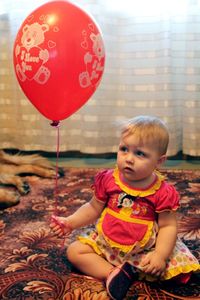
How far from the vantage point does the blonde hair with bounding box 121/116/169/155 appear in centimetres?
106

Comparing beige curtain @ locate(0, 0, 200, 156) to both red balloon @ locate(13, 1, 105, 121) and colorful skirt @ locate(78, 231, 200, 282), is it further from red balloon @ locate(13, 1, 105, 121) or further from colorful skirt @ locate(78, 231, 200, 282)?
colorful skirt @ locate(78, 231, 200, 282)

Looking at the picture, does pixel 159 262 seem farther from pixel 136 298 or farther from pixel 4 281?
pixel 4 281

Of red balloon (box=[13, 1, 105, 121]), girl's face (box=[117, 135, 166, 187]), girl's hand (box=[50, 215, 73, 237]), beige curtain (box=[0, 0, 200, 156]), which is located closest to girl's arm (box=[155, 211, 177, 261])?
girl's face (box=[117, 135, 166, 187])

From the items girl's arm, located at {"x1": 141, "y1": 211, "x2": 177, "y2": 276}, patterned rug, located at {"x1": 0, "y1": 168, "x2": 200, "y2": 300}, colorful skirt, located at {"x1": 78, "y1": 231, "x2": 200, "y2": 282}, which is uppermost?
girl's arm, located at {"x1": 141, "y1": 211, "x2": 177, "y2": 276}

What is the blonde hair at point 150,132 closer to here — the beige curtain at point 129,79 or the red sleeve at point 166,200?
the red sleeve at point 166,200

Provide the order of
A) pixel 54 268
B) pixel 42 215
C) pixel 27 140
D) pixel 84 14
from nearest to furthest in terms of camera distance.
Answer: pixel 54 268 < pixel 84 14 < pixel 42 215 < pixel 27 140

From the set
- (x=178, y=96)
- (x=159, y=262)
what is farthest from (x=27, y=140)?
(x=159, y=262)

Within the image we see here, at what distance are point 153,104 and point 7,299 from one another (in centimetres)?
136

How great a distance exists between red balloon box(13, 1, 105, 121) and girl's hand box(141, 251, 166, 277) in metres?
0.52

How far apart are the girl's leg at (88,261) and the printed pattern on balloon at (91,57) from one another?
49 centimetres

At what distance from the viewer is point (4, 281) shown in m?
1.09

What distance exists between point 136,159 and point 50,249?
0.42 meters

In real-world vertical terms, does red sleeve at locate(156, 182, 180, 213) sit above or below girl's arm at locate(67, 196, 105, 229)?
above

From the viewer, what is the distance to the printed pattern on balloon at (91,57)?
4.08 feet
